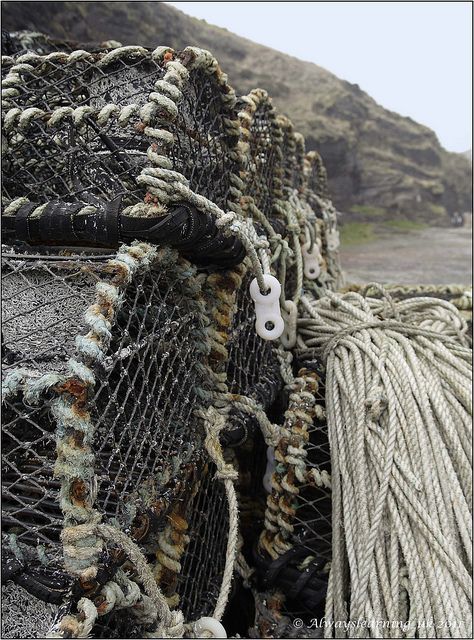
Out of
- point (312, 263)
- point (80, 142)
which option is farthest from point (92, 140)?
point (312, 263)

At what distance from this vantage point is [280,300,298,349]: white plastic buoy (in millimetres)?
1446

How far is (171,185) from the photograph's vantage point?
0.83m

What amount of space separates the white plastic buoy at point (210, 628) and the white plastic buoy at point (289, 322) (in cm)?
71

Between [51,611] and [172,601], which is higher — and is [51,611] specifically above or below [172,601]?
above

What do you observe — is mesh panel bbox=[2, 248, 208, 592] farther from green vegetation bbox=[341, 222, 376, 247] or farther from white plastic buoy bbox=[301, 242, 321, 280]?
green vegetation bbox=[341, 222, 376, 247]

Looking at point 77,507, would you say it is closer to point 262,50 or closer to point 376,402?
point 376,402

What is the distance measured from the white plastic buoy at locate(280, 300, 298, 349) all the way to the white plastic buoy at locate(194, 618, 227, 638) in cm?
71

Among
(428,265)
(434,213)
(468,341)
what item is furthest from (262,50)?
(468,341)

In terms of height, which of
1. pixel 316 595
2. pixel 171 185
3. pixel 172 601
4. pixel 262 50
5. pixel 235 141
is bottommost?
pixel 316 595

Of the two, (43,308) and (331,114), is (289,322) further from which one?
(331,114)

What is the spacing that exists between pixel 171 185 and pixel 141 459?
0.43 metres

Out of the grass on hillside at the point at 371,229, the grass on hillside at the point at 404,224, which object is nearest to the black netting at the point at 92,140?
the grass on hillside at the point at 371,229

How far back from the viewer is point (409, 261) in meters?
7.82

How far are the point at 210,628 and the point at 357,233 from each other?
40.4ft
